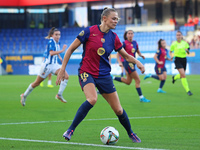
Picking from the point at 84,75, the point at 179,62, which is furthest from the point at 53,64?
the point at 84,75

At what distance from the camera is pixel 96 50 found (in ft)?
21.9

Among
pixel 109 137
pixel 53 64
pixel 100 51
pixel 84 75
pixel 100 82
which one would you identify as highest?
pixel 100 51

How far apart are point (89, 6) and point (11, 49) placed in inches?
416

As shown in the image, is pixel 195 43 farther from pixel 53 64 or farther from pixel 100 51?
pixel 100 51

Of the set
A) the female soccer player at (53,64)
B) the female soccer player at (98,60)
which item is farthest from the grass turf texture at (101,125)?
the female soccer player at (98,60)

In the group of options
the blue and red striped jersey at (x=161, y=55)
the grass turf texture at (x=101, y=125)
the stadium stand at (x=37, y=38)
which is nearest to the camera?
the grass turf texture at (x=101, y=125)

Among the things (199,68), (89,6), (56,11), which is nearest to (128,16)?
(89,6)

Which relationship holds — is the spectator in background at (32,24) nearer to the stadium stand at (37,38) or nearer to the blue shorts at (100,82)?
the stadium stand at (37,38)

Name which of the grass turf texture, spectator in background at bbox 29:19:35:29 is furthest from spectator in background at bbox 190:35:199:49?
spectator in background at bbox 29:19:35:29

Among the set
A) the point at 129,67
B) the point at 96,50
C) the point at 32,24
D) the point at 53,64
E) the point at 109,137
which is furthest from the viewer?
the point at 32,24

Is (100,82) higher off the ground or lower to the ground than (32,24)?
lower

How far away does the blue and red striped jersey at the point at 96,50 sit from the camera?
263 inches

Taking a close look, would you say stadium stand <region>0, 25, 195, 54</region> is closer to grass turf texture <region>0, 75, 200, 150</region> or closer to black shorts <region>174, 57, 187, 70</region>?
black shorts <region>174, 57, 187, 70</region>

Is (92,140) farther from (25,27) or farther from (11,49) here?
(25,27)
